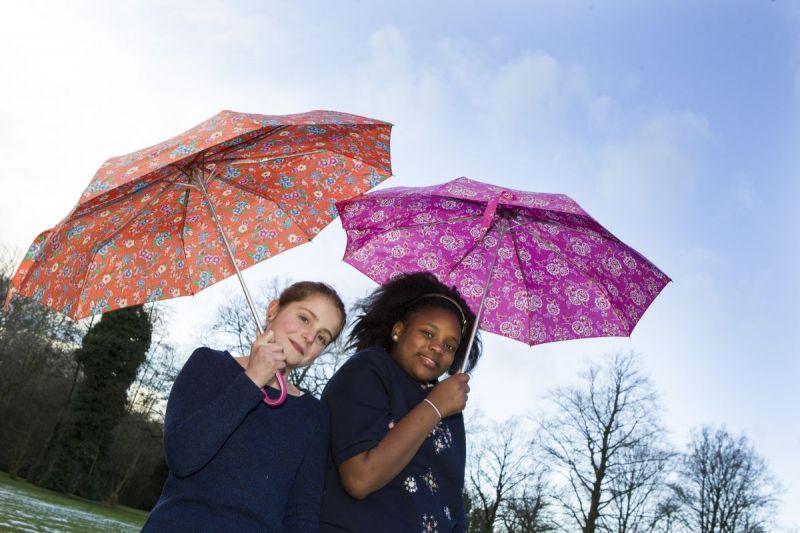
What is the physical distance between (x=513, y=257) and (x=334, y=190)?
4.12ft

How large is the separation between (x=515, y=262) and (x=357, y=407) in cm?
204

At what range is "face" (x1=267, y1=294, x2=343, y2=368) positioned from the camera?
274 cm

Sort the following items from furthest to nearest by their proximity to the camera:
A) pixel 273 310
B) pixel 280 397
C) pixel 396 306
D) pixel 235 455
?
pixel 396 306
pixel 273 310
pixel 280 397
pixel 235 455

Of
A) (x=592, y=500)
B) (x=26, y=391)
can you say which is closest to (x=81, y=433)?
(x=26, y=391)

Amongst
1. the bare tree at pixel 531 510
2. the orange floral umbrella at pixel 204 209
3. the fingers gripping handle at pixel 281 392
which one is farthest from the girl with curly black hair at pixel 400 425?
the bare tree at pixel 531 510

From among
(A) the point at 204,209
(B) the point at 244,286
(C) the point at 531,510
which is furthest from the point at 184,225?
(C) the point at 531,510

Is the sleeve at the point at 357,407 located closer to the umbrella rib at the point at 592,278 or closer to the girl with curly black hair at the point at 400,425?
the girl with curly black hair at the point at 400,425

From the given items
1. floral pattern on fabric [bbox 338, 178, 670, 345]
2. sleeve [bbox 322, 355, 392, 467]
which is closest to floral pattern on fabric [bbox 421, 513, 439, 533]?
sleeve [bbox 322, 355, 392, 467]

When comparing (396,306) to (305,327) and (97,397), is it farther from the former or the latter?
(97,397)

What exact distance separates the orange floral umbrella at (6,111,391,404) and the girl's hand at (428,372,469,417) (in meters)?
1.32

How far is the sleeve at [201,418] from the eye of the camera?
2.32 m

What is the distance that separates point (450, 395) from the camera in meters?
2.73

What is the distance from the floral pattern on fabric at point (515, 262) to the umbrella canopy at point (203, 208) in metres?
0.27

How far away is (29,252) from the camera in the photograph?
9.92ft
